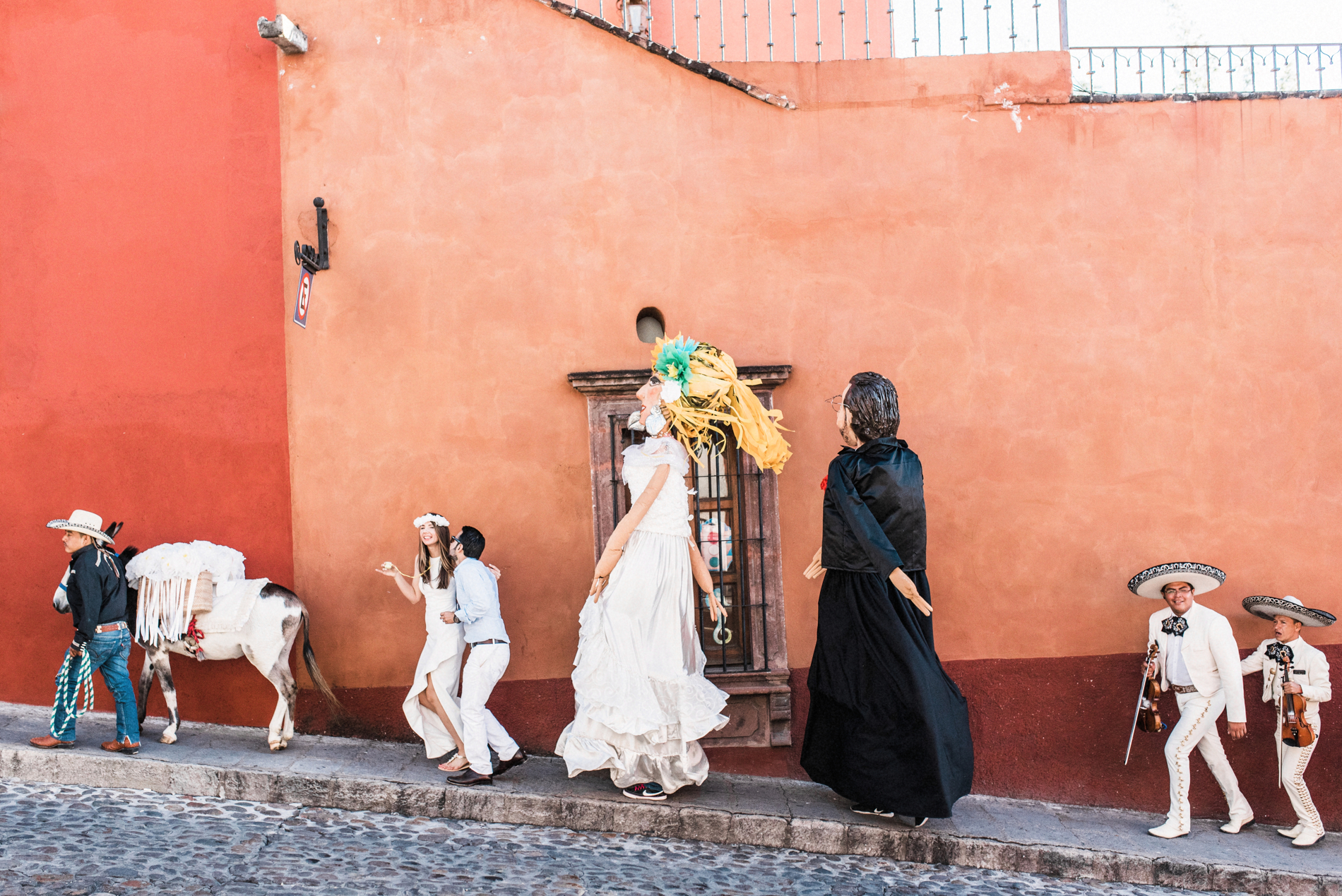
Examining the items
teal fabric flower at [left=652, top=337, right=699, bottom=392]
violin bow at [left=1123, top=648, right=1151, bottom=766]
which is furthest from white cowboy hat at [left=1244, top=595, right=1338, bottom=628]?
teal fabric flower at [left=652, top=337, right=699, bottom=392]

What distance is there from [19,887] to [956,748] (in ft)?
13.6

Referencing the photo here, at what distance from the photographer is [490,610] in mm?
5844

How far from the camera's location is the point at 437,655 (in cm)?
591

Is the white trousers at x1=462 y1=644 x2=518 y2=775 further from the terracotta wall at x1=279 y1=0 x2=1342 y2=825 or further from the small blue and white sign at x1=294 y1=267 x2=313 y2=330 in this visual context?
the small blue and white sign at x1=294 y1=267 x2=313 y2=330

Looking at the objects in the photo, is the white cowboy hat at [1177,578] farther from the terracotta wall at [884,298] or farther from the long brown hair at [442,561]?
the long brown hair at [442,561]

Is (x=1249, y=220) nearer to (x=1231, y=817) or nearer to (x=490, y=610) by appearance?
(x=1231, y=817)

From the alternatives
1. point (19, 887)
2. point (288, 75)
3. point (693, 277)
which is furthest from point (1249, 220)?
point (19, 887)

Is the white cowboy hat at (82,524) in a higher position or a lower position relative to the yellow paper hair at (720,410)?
lower

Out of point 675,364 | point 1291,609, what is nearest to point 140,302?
point 675,364

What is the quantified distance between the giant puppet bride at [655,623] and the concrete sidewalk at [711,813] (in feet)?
0.81

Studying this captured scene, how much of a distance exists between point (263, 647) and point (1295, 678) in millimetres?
6078

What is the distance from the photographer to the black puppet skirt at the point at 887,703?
509 cm

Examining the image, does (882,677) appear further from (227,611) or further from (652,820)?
(227,611)

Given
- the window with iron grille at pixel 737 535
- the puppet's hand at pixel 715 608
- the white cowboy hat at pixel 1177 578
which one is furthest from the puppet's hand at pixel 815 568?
the white cowboy hat at pixel 1177 578
